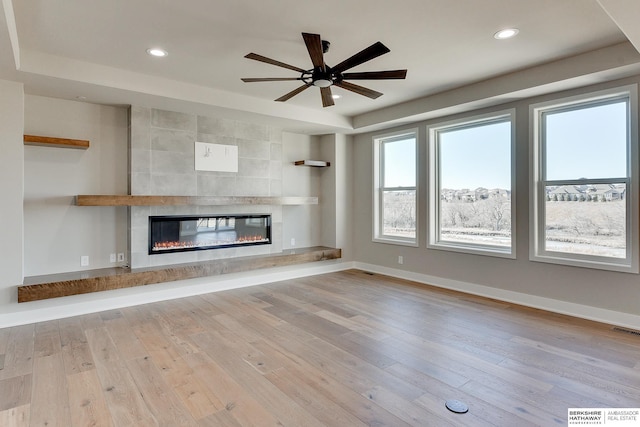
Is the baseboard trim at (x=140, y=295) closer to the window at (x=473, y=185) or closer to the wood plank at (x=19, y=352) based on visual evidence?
the wood plank at (x=19, y=352)

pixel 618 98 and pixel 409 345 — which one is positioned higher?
pixel 618 98

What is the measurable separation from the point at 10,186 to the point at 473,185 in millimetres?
5488

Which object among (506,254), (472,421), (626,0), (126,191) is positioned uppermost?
(626,0)

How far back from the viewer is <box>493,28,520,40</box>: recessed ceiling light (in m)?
2.98

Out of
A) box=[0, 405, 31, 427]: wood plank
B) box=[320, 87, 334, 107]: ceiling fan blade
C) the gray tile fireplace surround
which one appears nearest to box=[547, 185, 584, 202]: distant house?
box=[320, 87, 334, 107]: ceiling fan blade

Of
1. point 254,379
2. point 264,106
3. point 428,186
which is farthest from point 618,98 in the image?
point 254,379

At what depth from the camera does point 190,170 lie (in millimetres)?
4965

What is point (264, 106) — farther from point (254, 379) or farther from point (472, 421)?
point (472, 421)

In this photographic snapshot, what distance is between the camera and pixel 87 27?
2.90m

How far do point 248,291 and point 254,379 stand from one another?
8.27 feet

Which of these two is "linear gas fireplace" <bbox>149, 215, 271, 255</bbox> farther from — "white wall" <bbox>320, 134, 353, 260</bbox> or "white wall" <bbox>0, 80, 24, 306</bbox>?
"white wall" <bbox>0, 80, 24, 306</bbox>

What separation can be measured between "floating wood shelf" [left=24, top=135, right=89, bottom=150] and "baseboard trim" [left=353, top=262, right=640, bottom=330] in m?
4.73

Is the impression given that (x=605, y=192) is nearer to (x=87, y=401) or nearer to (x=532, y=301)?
(x=532, y=301)

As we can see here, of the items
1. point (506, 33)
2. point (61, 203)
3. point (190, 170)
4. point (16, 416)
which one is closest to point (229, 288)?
point (190, 170)
